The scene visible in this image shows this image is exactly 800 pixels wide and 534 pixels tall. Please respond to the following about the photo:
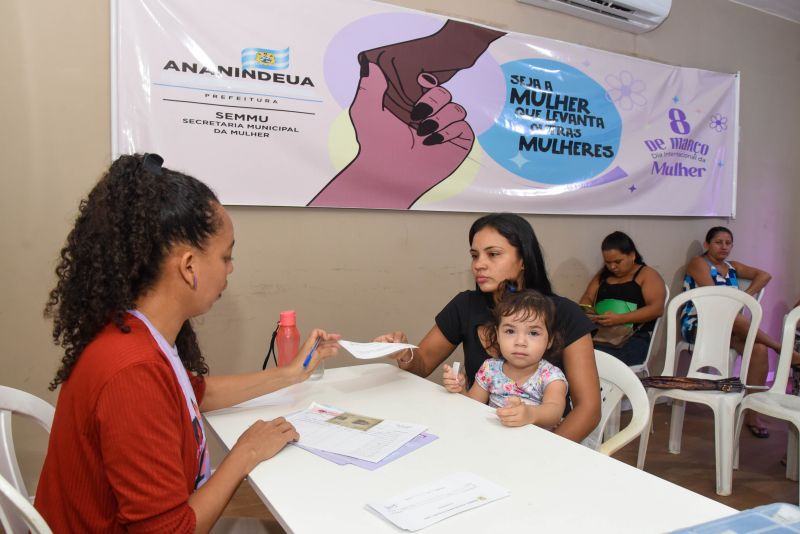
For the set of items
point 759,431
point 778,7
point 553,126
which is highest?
point 778,7

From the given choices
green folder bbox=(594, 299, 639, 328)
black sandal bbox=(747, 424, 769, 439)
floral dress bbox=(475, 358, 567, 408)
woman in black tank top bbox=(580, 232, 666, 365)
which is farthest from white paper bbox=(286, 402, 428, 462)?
black sandal bbox=(747, 424, 769, 439)

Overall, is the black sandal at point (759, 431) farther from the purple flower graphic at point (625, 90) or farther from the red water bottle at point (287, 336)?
the red water bottle at point (287, 336)

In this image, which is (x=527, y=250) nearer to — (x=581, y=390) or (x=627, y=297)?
(x=581, y=390)

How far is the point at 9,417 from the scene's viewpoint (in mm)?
1281

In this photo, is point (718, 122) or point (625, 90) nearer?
point (625, 90)

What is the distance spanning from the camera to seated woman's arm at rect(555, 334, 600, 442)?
1.64 meters

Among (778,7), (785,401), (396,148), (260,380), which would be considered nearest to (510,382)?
(260,380)

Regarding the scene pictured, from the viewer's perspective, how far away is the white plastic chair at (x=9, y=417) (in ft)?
4.08

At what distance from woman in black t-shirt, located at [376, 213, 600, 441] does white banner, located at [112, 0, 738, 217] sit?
3.38 feet

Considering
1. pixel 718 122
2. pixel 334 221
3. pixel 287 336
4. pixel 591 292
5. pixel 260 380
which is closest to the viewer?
pixel 260 380

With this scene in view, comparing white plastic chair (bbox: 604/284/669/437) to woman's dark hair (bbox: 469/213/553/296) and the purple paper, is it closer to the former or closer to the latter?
woman's dark hair (bbox: 469/213/553/296)

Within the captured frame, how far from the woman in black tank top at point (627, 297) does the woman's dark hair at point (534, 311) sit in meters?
1.74

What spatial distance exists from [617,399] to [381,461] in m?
1.03

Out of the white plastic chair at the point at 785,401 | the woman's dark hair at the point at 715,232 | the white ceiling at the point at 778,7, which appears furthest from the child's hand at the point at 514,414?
the white ceiling at the point at 778,7
